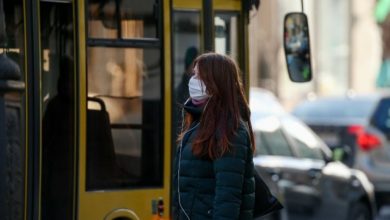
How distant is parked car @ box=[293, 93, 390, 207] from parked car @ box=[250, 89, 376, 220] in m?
2.14

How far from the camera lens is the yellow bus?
6145 mm

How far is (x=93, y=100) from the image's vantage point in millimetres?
6578

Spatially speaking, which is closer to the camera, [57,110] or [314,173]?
[57,110]

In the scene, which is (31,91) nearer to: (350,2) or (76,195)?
(76,195)

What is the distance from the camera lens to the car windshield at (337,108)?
16.2m

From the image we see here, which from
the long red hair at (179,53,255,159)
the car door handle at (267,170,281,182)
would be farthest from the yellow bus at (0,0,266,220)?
the car door handle at (267,170,281,182)

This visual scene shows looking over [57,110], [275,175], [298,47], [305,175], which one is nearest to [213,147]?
[57,110]

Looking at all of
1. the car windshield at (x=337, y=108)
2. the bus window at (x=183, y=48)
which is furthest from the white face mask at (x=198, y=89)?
the car windshield at (x=337, y=108)

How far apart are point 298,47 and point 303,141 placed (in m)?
4.10

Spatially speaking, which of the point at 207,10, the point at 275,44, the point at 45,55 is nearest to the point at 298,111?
the point at 207,10

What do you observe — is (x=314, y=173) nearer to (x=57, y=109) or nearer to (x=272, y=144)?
(x=272, y=144)

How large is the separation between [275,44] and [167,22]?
2679 cm

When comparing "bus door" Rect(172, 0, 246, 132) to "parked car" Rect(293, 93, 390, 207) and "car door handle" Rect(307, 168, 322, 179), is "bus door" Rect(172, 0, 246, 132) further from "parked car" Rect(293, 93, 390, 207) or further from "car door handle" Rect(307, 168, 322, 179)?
"parked car" Rect(293, 93, 390, 207)

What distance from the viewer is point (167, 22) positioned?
22.8 feet
